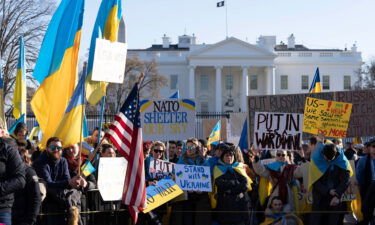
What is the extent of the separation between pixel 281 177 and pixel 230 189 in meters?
0.75

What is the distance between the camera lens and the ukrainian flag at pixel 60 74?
353 inches

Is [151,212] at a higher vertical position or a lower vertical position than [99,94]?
lower

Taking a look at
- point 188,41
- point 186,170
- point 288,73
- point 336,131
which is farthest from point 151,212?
point 188,41

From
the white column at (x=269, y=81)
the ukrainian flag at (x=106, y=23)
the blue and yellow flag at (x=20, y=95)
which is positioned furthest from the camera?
the white column at (x=269, y=81)

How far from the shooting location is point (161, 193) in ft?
29.4

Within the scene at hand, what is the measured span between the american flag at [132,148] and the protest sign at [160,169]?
1561 millimetres

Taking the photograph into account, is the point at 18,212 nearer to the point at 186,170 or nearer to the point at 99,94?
the point at 186,170

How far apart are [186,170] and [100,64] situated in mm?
2036

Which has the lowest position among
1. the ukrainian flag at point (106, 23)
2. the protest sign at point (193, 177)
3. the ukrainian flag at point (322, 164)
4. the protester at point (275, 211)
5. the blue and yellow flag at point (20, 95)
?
the protester at point (275, 211)

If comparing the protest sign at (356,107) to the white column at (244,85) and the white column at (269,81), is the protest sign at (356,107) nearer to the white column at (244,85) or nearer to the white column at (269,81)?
the white column at (244,85)

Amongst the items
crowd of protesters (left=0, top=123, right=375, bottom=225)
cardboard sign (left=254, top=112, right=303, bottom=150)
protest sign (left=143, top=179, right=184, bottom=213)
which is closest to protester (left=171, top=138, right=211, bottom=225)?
crowd of protesters (left=0, top=123, right=375, bottom=225)

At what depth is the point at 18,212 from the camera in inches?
247

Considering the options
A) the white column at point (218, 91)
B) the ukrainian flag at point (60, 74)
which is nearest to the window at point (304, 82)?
the white column at point (218, 91)

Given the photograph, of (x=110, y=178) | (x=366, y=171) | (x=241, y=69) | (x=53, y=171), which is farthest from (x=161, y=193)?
(x=241, y=69)
